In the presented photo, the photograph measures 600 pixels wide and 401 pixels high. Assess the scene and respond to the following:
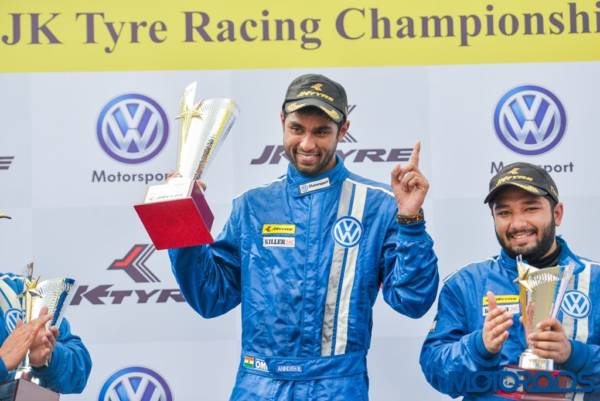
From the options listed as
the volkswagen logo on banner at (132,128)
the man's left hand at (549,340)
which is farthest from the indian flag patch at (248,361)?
the volkswagen logo on banner at (132,128)

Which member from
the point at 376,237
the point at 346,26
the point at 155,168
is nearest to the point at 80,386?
the point at 155,168

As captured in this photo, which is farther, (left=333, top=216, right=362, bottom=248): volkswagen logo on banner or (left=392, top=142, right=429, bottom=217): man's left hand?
(left=333, top=216, right=362, bottom=248): volkswagen logo on banner

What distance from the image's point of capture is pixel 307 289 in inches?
122

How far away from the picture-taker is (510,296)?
318 centimetres

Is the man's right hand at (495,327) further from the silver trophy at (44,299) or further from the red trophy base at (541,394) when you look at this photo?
the silver trophy at (44,299)

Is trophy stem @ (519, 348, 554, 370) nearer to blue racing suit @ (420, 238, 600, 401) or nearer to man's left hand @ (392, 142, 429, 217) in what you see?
blue racing suit @ (420, 238, 600, 401)

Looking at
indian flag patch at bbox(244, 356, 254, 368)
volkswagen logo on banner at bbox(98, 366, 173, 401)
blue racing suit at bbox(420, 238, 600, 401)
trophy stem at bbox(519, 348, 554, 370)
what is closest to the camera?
trophy stem at bbox(519, 348, 554, 370)

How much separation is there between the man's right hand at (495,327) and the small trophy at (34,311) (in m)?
1.42

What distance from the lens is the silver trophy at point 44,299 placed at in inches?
125

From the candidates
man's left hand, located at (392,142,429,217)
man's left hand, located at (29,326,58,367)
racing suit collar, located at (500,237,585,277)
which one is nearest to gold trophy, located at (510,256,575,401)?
racing suit collar, located at (500,237,585,277)

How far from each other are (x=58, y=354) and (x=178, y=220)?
30.2 inches

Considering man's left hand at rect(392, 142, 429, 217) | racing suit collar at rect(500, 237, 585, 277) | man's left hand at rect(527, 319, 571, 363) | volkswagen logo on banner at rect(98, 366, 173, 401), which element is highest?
man's left hand at rect(392, 142, 429, 217)

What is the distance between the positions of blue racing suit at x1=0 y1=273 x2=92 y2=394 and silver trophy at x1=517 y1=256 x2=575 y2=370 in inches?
61.5

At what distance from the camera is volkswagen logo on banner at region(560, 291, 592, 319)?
3107mm
